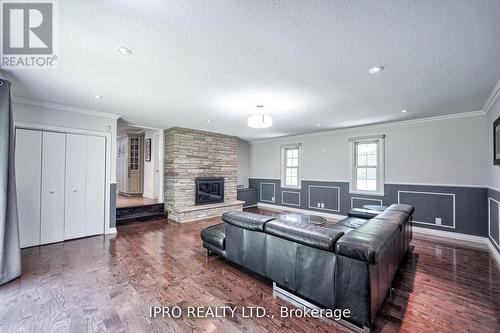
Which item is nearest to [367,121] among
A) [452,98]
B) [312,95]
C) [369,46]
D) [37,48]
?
[452,98]

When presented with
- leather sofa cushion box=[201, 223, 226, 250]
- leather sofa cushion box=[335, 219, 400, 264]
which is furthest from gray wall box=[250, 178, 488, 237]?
leather sofa cushion box=[201, 223, 226, 250]

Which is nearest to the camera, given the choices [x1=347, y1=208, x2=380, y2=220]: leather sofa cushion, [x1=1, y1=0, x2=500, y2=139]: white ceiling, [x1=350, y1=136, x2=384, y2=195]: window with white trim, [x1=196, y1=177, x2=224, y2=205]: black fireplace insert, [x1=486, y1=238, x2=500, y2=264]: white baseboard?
[x1=1, y1=0, x2=500, y2=139]: white ceiling

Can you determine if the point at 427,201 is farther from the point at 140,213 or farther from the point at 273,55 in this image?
the point at 140,213

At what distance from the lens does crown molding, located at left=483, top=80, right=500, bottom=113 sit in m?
2.76

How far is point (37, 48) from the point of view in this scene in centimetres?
197

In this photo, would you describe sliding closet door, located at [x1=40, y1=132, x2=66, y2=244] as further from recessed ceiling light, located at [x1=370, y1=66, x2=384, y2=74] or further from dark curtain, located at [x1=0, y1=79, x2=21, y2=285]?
recessed ceiling light, located at [x1=370, y1=66, x2=384, y2=74]

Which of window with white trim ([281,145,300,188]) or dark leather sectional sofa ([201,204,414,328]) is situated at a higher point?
window with white trim ([281,145,300,188])

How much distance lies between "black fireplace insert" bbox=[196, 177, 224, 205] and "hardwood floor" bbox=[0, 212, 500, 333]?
2417 mm

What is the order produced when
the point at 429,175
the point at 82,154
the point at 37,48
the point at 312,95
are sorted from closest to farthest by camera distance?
the point at 37,48
the point at 312,95
the point at 82,154
the point at 429,175

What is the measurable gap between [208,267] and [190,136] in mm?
3831

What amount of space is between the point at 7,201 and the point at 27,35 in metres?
1.93

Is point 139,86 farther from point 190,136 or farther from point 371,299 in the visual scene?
point 371,299

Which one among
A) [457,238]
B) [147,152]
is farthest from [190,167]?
[457,238]

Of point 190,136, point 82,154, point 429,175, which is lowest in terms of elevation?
point 429,175
